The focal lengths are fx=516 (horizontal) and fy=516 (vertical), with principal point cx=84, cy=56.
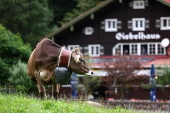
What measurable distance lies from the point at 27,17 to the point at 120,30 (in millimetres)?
14612

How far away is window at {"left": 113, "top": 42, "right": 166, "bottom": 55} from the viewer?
41.3 m

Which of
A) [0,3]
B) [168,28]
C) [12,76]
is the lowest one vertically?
[12,76]

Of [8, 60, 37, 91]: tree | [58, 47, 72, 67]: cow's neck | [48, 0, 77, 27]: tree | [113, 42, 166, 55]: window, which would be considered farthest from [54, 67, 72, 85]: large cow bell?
[48, 0, 77, 27]: tree

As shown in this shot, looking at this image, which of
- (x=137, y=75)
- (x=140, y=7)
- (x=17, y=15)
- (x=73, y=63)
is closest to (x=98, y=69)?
(x=137, y=75)

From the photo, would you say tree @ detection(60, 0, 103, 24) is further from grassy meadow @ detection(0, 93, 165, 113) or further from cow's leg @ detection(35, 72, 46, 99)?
grassy meadow @ detection(0, 93, 165, 113)

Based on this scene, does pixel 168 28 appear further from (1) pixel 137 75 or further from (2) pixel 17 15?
(2) pixel 17 15

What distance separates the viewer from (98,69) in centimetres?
3878

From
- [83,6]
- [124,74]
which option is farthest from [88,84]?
[83,6]

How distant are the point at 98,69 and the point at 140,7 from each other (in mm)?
6805

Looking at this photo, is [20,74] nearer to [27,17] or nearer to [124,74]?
[124,74]

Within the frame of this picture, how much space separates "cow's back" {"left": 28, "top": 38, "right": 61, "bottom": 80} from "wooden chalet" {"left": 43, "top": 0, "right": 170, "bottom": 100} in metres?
26.0

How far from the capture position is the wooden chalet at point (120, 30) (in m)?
41.2

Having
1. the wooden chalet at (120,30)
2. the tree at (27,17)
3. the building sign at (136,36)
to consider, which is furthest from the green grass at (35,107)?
the tree at (27,17)

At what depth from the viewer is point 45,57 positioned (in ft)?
47.2
